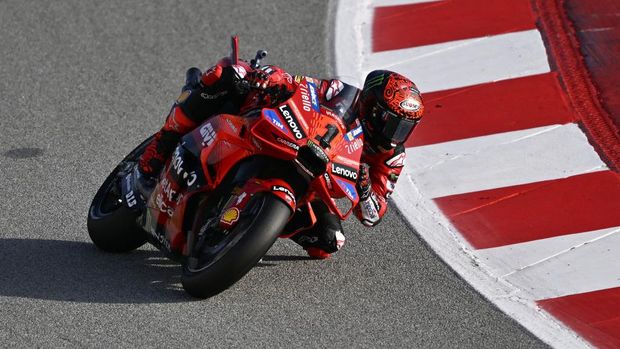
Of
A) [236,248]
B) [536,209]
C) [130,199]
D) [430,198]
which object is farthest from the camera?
[430,198]

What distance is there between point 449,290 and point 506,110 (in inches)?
99.4

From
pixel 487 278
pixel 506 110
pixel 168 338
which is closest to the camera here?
pixel 168 338

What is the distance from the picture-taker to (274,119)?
608cm

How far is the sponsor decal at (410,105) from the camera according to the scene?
20.6 feet

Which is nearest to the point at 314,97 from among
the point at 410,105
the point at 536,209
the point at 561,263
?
the point at 410,105

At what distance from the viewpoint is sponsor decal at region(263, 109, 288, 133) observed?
6.05 meters

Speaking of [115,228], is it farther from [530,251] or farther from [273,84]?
[530,251]

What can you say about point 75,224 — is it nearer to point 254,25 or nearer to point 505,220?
point 505,220

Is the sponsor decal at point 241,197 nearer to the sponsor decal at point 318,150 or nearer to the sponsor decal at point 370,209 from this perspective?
the sponsor decal at point 318,150

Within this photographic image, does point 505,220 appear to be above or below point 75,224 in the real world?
below

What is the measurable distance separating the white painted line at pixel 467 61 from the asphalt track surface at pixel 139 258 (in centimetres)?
65

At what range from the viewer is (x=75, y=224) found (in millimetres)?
7234

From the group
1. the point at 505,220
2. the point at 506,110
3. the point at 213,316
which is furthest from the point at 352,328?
the point at 506,110

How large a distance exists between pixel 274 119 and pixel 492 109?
3.19 metres
